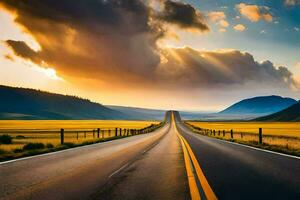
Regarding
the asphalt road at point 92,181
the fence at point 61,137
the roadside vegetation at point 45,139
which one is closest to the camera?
the asphalt road at point 92,181

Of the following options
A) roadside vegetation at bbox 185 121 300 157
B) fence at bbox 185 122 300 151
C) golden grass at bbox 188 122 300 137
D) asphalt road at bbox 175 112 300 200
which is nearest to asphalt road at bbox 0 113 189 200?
asphalt road at bbox 175 112 300 200

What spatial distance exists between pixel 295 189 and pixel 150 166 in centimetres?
616

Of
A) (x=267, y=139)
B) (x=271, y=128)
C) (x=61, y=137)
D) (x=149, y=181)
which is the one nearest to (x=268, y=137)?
(x=267, y=139)

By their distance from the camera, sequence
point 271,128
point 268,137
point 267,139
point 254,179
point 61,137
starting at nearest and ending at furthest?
point 254,179 → point 61,137 → point 267,139 → point 268,137 → point 271,128

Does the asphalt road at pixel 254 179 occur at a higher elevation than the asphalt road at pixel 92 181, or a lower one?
higher

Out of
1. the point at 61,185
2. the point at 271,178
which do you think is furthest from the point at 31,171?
the point at 271,178

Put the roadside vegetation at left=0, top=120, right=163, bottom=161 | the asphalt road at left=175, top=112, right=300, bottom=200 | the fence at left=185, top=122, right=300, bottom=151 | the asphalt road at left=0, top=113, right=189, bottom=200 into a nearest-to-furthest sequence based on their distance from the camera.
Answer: the asphalt road at left=175, top=112, right=300, bottom=200
the asphalt road at left=0, top=113, right=189, bottom=200
the roadside vegetation at left=0, top=120, right=163, bottom=161
the fence at left=185, top=122, right=300, bottom=151

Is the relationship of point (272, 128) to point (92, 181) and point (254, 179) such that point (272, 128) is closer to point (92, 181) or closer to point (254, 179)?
point (254, 179)

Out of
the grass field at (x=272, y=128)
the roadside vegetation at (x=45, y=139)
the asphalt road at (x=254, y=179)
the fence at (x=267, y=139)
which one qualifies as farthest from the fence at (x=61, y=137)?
the grass field at (x=272, y=128)

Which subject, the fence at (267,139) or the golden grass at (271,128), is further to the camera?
the golden grass at (271,128)

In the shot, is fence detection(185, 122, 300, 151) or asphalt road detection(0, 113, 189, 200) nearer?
asphalt road detection(0, 113, 189, 200)

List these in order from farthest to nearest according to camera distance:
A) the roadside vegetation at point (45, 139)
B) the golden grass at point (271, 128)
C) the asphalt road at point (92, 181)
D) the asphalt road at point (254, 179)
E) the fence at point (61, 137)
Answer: the golden grass at point (271, 128) → the fence at point (61, 137) → the roadside vegetation at point (45, 139) → the asphalt road at point (92, 181) → the asphalt road at point (254, 179)

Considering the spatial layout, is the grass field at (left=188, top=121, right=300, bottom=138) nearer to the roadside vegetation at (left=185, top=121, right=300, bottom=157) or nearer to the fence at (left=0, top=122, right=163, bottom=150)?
the roadside vegetation at (left=185, top=121, right=300, bottom=157)

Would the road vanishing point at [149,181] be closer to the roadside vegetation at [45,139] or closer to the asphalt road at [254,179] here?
the asphalt road at [254,179]
